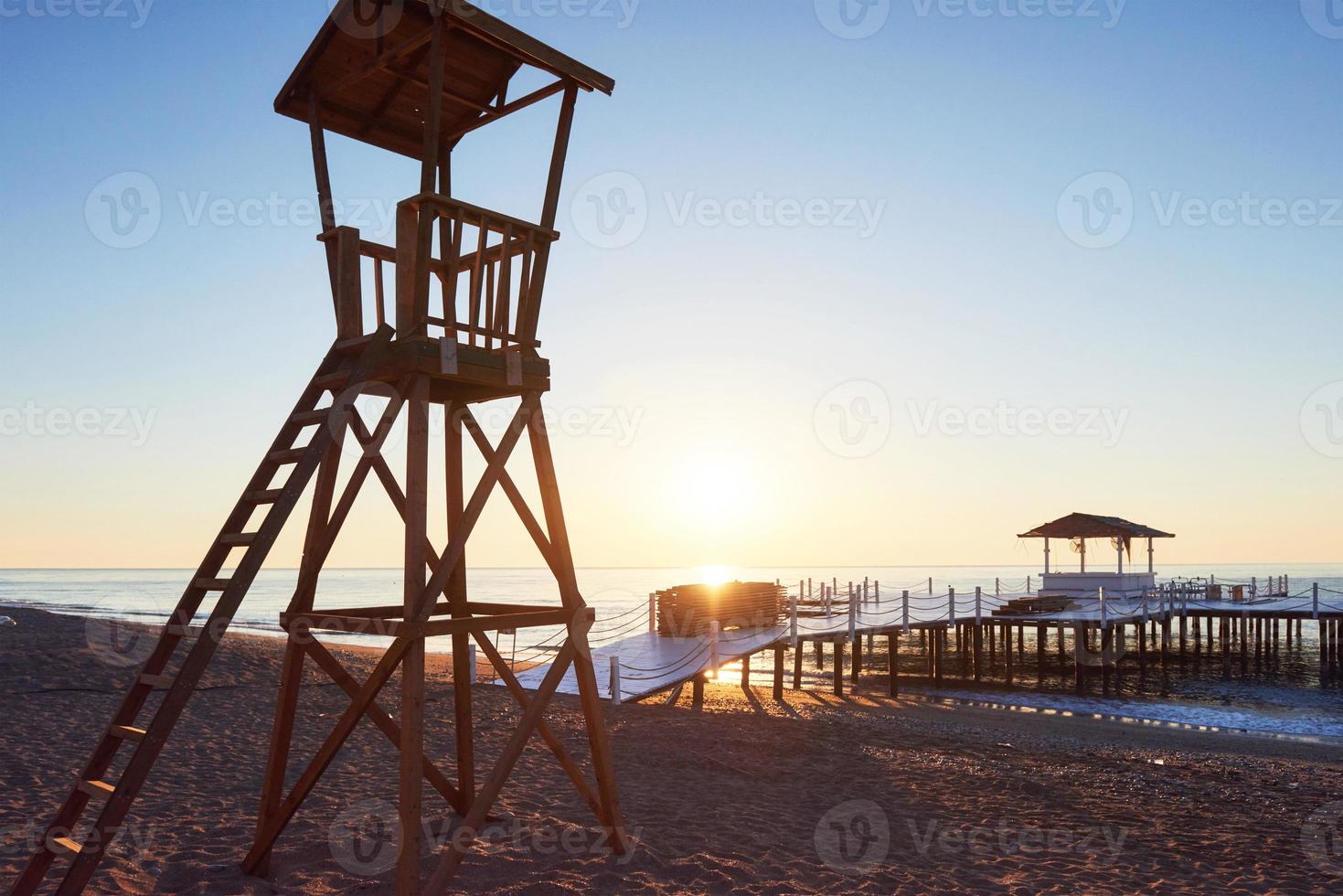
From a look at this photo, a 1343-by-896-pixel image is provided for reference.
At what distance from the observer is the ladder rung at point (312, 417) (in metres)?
6.05

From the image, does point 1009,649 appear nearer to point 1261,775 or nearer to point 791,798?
point 1261,775

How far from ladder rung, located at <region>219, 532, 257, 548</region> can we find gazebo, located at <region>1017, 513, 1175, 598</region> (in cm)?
3346

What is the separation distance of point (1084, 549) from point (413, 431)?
1379 inches

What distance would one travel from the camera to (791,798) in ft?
31.5

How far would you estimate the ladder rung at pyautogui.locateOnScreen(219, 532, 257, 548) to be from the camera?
5746 millimetres

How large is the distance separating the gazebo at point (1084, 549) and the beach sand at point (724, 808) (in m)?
18.7

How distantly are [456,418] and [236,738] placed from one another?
7.04 meters

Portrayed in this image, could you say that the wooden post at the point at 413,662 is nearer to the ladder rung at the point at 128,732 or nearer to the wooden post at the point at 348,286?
the wooden post at the point at 348,286

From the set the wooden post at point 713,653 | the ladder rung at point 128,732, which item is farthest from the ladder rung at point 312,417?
the wooden post at point 713,653

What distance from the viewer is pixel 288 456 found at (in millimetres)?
6078

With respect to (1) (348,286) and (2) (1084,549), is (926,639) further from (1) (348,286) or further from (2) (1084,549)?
(1) (348,286)

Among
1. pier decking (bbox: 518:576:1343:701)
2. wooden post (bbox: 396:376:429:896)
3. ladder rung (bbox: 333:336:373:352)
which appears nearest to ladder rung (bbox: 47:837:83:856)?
wooden post (bbox: 396:376:429:896)

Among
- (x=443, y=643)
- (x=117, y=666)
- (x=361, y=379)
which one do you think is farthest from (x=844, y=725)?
(x=443, y=643)

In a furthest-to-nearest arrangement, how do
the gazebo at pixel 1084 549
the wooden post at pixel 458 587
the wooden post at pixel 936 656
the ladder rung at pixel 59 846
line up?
the gazebo at pixel 1084 549 < the wooden post at pixel 936 656 < the wooden post at pixel 458 587 < the ladder rung at pixel 59 846
